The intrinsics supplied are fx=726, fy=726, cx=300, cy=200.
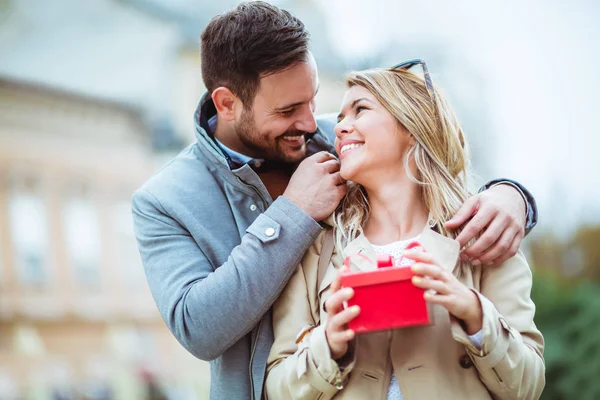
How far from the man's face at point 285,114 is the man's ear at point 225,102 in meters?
0.11

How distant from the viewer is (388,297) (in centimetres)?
166

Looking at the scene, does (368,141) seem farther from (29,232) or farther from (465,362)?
(29,232)

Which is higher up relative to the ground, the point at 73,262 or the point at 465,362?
the point at 465,362

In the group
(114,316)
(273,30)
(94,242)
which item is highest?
(273,30)

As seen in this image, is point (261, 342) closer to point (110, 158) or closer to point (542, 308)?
point (542, 308)

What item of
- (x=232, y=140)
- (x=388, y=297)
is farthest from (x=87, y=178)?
(x=388, y=297)

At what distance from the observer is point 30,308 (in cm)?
1082

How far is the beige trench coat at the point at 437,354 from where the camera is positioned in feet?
5.94

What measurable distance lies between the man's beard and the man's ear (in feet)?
0.16

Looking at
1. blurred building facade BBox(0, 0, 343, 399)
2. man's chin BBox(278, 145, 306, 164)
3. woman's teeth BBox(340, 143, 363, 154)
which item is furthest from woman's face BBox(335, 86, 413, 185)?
blurred building facade BBox(0, 0, 343, 399)

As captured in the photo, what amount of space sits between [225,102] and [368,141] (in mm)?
752

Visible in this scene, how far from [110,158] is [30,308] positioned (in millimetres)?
2670

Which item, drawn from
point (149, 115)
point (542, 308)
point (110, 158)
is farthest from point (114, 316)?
point (542, 308)

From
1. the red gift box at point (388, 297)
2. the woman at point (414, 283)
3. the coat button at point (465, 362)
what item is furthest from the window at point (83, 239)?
the red gift box at point (388, 297)
